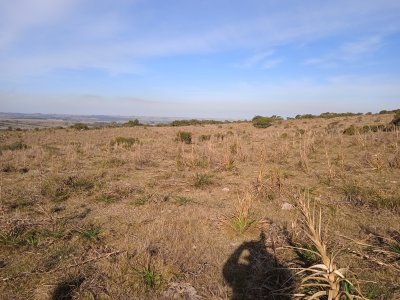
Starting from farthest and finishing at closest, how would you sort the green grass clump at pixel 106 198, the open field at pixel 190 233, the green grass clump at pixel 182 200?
the green grass clump at pixel 106 198 → the green grass clump at pixel 182 200 → the open field at pixel 190 233

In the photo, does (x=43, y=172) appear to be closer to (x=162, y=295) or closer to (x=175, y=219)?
(x=175, y=219)

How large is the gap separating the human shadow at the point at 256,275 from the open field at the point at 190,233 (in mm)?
12

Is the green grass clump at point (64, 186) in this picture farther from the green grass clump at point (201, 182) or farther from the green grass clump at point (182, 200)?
the green grass clump at point (201, 182)

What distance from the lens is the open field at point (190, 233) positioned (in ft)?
10.3

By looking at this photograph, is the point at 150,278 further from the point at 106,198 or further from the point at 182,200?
the point at 106,198

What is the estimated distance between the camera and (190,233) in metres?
Answer: 4.34

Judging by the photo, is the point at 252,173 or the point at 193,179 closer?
the point at 193,179

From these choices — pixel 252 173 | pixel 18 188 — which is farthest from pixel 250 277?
pixel 18 188

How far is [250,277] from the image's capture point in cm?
331

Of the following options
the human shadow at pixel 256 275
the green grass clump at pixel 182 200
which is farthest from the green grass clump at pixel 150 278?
the green grass clump at pixel 182 200

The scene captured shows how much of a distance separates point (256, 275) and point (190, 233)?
124cm

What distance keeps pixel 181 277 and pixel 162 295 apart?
34 cm

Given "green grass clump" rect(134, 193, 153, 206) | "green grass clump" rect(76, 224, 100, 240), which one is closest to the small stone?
"green grass clump" rect(134, 193, 153, 206)

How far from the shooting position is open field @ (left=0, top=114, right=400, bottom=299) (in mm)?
3125
